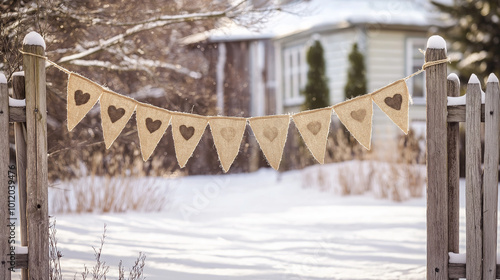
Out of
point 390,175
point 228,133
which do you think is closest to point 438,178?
point 228,133

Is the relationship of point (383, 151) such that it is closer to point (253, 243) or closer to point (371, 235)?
point (371, 235)

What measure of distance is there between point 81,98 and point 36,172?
65 centimetres

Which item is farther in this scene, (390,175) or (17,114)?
(390,175)

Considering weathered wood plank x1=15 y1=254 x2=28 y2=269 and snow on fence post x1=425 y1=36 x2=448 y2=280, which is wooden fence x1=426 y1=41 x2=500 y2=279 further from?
weathered wood plank x1=15 y1=254 x2=28 y2=269

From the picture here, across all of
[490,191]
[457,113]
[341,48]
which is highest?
[341,48]

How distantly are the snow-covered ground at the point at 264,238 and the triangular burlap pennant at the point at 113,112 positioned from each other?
3.98ft

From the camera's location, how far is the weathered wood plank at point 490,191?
3480mm

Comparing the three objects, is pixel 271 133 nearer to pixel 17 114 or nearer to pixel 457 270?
pixel 457 270

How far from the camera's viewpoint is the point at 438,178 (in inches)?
140

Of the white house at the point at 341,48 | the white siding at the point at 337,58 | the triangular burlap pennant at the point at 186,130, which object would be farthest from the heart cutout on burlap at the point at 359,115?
the white siding at the point at 337,58

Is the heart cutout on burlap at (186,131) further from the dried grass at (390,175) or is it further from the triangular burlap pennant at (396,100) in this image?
the dried grass at (390,175)

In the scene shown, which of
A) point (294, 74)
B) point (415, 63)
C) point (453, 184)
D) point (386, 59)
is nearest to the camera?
point (453, 184)

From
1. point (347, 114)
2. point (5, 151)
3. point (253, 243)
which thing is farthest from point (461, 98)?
point (253, 243)

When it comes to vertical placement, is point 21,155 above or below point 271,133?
below
